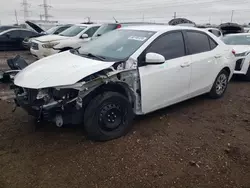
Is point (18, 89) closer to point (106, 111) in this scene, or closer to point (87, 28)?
point (106, 111)

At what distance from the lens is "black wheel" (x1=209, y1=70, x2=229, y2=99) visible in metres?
5.21

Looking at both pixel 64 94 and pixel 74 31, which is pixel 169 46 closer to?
pixel 64 94

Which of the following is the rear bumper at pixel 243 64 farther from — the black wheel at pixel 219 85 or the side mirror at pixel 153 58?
the side mirror at pixel 153 58

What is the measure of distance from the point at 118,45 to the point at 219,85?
2.55 m

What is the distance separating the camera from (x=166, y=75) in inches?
155

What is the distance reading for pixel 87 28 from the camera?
35.1ft

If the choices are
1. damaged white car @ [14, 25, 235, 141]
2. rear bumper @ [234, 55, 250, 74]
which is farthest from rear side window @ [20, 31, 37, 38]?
rear bumper @ [234, 55, 250, 74]

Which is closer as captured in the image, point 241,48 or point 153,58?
point 153,58

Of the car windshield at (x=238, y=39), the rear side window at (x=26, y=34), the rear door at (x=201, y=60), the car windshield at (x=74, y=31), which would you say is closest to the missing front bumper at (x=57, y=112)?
the rear door at (x=201, y=60)

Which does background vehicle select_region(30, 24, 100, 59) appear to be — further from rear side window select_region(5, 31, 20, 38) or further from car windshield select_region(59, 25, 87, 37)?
rear side window select_region(5, 31, 20, 38)

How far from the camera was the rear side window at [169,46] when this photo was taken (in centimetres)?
396

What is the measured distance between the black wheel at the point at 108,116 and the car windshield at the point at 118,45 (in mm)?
642

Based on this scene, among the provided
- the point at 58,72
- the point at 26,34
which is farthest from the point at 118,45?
the point at 26,34

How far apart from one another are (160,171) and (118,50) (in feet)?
6.36
